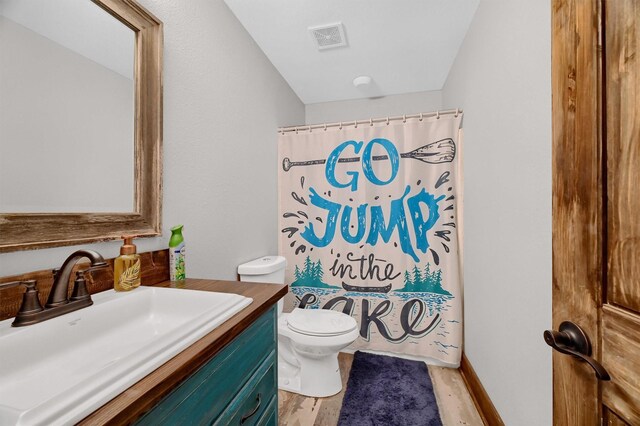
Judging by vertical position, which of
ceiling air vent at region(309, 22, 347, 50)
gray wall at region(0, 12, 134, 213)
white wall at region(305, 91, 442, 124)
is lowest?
gray wall at region(0, 12, 134, 213)

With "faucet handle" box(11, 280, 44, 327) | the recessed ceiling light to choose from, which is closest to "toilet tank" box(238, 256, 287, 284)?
"faucet handle" box(11, 280, 44, 327)

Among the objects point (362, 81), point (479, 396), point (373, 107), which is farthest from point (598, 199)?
point (373, 107)

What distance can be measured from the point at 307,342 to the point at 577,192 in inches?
55.9

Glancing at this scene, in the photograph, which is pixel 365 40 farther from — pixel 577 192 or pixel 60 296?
pixel 60 296

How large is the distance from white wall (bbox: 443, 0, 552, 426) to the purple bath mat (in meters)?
0.36

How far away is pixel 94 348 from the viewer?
2.38 feet

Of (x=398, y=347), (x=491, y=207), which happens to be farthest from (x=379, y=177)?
(x=398, y=347)

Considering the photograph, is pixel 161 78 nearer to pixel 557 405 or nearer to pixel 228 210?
pixel 228 210

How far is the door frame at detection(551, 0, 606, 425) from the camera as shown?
0.48 m

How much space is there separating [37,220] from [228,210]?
0.91 metres

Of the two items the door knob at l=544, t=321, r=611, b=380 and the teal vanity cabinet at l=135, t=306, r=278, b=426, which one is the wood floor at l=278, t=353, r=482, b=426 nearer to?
the teal vanity cabinet at l=135, t=306, r=278, b=426

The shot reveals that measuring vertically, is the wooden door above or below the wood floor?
above

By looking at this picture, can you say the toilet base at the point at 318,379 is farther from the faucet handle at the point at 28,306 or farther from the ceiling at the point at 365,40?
the ceiling at the point at 365,40

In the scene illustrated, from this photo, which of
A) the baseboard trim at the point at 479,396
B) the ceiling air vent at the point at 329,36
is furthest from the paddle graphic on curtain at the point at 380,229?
the ceiling air vent at the point at 329,36
